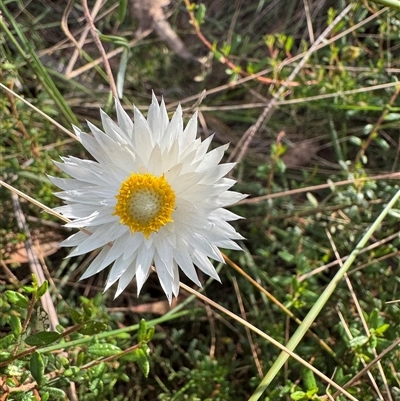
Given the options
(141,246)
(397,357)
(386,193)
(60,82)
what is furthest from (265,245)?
(60,82)

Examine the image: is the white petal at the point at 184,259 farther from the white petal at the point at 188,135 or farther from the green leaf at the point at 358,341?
the green leaf at the point at 358,341

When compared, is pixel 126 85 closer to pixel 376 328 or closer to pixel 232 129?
pixel 232 129

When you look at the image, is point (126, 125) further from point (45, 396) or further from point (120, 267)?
point (45, 396)

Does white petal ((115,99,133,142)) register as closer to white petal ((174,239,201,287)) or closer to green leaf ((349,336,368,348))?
white petal ((174,239,201,287))

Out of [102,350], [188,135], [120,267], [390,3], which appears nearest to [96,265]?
[120,267]

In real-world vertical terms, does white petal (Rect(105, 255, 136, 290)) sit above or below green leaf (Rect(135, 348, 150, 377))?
above

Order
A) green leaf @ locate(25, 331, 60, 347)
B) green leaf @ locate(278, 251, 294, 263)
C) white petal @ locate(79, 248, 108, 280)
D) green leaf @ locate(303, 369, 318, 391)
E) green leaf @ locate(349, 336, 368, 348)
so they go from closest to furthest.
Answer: green leaf @ locate(25, 331, 60, 347)
white petal @ locate(79, 248, 108, 280)
green leaf @ locate(303, 369, 318, 391)
green leaf @ locate(349, 336, 368, 348)
green leaf @ locate(278, 251, 294, 263)

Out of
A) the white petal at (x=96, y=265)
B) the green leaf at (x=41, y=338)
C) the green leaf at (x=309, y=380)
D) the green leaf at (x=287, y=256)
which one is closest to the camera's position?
the green leaf at (x=41, y=338)

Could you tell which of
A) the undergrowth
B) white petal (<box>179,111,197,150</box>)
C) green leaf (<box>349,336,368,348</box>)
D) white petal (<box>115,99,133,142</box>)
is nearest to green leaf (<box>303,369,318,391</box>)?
the undergrowth

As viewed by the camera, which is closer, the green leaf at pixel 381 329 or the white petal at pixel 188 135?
the white petal at pixel 188 135

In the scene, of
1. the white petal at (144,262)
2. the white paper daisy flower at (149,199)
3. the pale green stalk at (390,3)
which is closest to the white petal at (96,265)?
the white paper daisy flower at (149,199)

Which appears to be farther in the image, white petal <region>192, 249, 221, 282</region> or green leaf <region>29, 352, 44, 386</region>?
white petal <region>192, 249, 221, 282</region>
